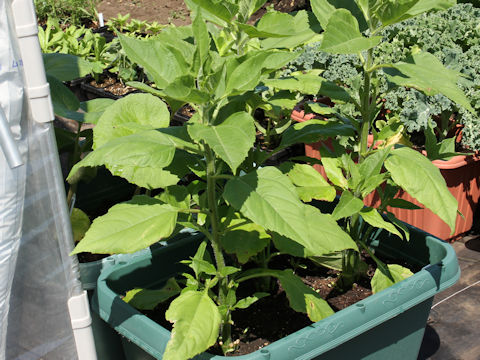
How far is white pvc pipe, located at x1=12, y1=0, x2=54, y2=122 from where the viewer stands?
1663mm

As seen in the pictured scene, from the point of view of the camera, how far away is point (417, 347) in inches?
85.4

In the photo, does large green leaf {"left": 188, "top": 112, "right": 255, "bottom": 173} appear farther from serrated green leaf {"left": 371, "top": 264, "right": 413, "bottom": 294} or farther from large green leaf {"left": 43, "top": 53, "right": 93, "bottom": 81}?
large green leaf {"left": 43, "top": 53, "right": 93, "bottom": 81}

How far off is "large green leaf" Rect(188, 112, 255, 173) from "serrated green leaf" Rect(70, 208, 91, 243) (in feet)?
3.60

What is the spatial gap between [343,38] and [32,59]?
2.87ft

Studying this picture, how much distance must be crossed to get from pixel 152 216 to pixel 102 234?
16 cm

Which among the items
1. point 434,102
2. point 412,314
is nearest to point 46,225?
point 412,314

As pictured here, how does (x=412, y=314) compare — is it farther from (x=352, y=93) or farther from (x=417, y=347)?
(x=352, y=93)

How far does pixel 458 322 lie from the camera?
2.73 meters

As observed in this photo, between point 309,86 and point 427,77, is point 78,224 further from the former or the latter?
point 427,77

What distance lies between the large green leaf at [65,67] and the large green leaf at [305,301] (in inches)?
44.3

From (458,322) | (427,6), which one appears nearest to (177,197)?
(427,6)

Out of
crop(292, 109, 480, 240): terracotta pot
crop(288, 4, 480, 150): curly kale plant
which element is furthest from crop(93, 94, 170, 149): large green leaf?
crop(292, 109, 480, 240): terracotta pot

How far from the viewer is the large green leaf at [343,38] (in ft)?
5.98

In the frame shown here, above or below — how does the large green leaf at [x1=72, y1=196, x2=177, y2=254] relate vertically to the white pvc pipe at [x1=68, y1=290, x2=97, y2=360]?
above
